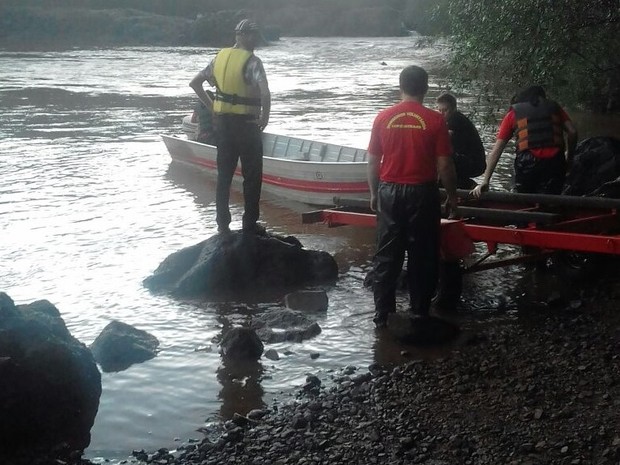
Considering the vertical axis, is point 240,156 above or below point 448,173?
below

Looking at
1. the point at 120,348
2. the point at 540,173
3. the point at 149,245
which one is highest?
the point at 540,173

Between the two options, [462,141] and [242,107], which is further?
[462,141]

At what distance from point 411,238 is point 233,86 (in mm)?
2821

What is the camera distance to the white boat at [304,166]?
12.1 metres

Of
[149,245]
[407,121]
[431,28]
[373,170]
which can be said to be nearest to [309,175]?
[149,245]

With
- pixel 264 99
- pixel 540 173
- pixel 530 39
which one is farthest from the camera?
pixel 530 39

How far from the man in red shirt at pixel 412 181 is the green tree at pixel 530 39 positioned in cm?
439

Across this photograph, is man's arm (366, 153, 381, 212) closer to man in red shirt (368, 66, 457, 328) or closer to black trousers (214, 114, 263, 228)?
man in red shirt (368, 66, 457, 328)

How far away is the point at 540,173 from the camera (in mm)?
8461

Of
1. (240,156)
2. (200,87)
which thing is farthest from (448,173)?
(200,87)

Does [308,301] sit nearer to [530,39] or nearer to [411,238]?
[411,238]

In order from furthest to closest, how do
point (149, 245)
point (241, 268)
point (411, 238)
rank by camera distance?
point (149, 245)
point (241, 268)
point (411, 238)

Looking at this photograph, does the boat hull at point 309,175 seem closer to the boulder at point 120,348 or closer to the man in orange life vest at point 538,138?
the man in orange life vest at point 538,138

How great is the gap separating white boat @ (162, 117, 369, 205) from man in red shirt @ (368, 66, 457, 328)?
439 centimetres
